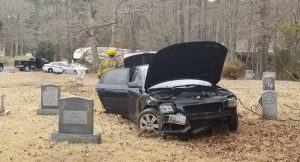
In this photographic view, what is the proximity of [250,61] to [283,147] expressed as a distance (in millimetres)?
44638

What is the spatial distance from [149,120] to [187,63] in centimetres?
163

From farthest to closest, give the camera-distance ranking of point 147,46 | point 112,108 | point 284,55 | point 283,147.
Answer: point 147,46 → point 284,55 → point 112,108 → point 283,147

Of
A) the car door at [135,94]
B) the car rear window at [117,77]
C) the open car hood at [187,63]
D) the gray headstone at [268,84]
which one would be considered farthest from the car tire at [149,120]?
the gray headstone at [268,84]

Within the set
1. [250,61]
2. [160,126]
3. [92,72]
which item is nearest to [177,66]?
[160,126]

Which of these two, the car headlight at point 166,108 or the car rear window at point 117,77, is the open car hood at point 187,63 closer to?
the car headlight at point 166,108

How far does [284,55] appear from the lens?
1346 inches

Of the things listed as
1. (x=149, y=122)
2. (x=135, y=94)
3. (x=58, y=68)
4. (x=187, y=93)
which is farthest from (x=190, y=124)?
(x=58, y=68)

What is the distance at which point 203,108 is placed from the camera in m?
9.64

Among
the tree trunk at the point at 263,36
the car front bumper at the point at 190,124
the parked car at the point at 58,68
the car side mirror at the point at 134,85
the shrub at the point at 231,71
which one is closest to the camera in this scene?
the car front bumper at the point at 190,124

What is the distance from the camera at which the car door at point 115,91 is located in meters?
11.8

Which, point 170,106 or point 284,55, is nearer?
point 170,106

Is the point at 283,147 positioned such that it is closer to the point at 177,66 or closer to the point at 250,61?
the point at 177,66

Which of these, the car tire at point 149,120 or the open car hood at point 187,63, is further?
the open car hood at point 187,63

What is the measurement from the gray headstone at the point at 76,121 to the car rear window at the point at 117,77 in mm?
2543
